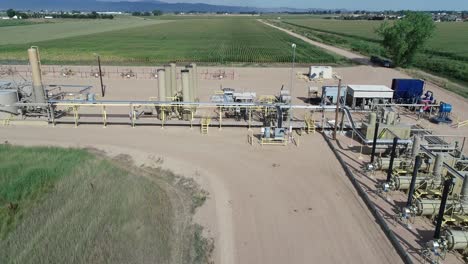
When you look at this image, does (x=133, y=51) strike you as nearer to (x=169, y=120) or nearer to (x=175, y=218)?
(x=169, y=120)

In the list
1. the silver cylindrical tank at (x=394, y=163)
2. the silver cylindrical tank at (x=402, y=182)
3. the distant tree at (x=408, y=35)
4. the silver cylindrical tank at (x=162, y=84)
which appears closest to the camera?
the silver cylindrical tank at (x=402, y=182)

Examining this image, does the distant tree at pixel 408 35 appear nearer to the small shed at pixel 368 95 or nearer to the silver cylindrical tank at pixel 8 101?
the small shed at pixel 368 95

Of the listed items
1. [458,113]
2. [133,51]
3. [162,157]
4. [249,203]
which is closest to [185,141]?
[162,157]

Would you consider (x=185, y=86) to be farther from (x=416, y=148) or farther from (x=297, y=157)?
(x=416, y=148)

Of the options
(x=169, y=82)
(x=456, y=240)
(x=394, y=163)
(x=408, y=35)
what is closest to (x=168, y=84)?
(x=169, y=82)

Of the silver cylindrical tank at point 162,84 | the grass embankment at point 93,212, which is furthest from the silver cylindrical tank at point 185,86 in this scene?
the grass embankment at point 93,212

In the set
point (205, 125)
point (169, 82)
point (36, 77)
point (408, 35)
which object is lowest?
point (205, 125)
